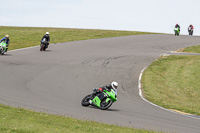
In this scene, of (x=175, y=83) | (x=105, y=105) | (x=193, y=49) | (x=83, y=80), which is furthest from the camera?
(x=193, y=49)

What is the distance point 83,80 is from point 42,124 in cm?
1210

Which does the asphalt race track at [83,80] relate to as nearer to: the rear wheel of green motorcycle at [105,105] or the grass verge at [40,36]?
the rear wheel of green motorcycle at [105,105]

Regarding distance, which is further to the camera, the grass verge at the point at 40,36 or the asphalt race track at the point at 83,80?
the grass verge at the point at 40,36

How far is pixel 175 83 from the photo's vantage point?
23.3 metres

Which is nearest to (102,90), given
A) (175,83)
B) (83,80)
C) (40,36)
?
(83,80)

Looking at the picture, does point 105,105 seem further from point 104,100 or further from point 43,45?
point 43,45

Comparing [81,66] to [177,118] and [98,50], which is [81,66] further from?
[177,118]

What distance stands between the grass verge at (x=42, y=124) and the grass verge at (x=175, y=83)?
746cm

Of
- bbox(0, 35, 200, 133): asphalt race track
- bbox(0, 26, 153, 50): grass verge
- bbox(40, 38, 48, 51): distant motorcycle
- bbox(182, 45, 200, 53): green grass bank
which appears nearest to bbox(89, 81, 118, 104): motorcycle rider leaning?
bbox(0, 35, 200, 133): asphalt race track

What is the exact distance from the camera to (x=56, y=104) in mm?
14680

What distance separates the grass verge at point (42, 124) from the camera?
8.77 metres

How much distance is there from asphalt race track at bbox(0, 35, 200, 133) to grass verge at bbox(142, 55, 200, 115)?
960mm

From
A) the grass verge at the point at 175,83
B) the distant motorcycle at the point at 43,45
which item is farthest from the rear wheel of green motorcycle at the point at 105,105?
the distant motorcycle at the point at 43,45

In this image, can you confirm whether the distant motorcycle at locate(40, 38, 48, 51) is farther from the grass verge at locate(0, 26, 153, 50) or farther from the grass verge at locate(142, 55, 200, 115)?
the grass verge at locate(142, 55, 200, 115)
